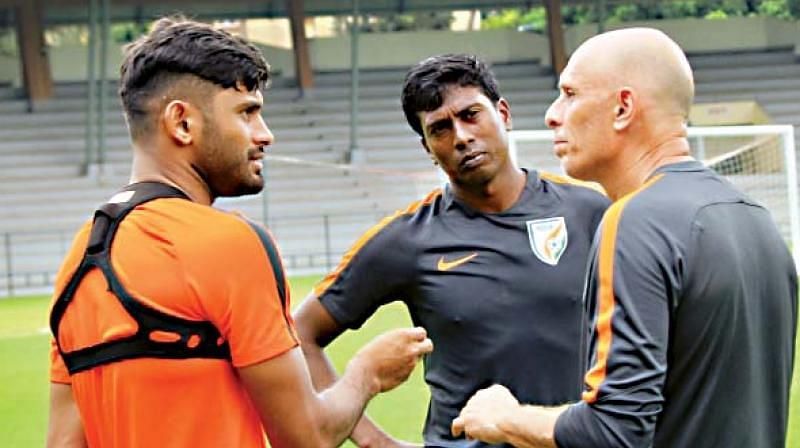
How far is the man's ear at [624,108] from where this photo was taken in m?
3.02

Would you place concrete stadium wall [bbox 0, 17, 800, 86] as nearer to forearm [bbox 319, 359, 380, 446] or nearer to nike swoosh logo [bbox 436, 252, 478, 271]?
nike swoosh logo [bbox 436, 252, 478, 271]

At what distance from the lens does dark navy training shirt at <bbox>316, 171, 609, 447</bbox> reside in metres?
4.23

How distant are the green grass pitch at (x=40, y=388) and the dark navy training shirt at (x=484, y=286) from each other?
15.5ft

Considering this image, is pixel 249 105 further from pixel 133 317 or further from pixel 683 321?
pixel 683 321

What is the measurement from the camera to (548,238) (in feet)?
Answer: 14.3

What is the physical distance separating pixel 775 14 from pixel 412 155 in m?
12.2

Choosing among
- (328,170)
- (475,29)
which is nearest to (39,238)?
(328,170)

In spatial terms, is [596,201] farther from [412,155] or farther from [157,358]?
[412,155]

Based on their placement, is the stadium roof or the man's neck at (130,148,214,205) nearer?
the man's neck at (130,148,214,205)

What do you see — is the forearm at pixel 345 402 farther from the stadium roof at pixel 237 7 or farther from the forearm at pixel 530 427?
the stadium roof at pixel 237 7

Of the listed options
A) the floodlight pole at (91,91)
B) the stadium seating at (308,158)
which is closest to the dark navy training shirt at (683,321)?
the stadium seating at (308,158)

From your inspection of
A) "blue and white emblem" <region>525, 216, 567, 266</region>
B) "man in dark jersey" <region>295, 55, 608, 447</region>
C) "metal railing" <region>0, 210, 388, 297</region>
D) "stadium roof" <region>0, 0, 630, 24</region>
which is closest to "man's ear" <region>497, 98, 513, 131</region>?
"man in dark jersey" <region>295, 55, 608, 447</region>

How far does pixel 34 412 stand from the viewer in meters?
11.1

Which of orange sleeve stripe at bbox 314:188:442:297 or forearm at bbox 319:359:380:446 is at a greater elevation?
orange sleeve stripe at bbox 314:188:442:297
